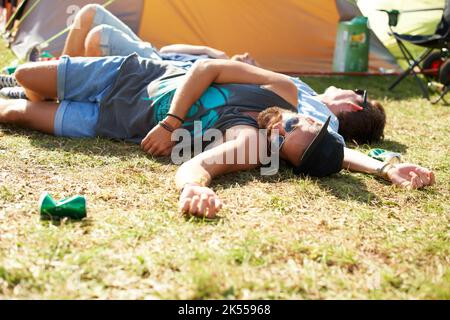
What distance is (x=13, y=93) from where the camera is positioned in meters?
4.04

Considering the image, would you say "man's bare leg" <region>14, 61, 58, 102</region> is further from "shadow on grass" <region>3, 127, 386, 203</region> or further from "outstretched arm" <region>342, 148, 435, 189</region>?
"outstretched arm" <region>342, 148, 435, 189</region>

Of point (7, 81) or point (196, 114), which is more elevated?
point (196, 114)

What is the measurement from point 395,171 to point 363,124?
76cm

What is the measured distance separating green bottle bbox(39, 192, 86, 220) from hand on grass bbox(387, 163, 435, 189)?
1633 mm

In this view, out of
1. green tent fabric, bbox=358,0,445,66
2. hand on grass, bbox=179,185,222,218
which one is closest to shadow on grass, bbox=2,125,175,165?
hand on grass, bbox=179,185,222,218

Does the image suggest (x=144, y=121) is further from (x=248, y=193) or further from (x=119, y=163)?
(x=248, y=193)

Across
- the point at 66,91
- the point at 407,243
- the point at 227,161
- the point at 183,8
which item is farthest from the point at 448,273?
the point at 183,8

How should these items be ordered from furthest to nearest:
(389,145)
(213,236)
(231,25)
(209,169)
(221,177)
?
(231,25)
(389,145)
(221,177)
(209,169)
(213,236)

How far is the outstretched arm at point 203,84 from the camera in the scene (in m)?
3.22

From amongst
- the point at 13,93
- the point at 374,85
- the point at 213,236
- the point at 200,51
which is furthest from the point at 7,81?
the point at 374,85

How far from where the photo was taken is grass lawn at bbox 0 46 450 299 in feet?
6.12

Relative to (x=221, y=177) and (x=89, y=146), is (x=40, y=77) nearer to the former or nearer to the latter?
(x=89, y=146)

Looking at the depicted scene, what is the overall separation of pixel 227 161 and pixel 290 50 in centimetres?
397

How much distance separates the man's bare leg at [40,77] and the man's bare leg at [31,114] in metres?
0.10
